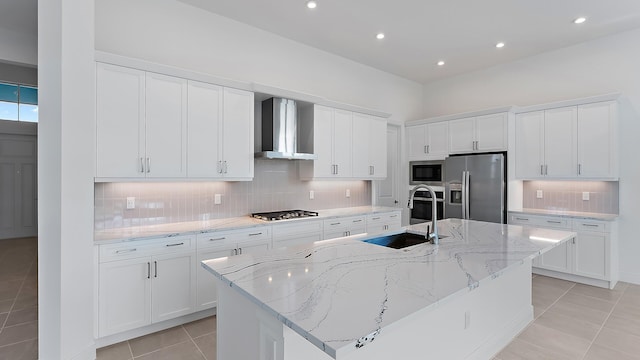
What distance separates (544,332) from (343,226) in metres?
2.31

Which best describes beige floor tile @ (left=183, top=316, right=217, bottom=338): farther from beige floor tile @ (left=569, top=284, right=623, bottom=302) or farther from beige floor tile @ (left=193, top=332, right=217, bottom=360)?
beige floor tile @ (left=569, top=284, right=623, bottom=302)

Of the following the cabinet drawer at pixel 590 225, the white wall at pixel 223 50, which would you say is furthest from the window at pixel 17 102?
the cabinet drawer at pixel 590 225

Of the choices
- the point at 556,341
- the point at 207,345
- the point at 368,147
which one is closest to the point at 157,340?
the point at 207,345

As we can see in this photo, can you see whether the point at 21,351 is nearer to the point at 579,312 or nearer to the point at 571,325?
the point at 571,325

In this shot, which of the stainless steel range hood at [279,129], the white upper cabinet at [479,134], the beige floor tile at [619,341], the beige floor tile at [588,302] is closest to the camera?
the beige floor tile at [619,341]

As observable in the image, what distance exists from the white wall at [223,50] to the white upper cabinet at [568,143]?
2382mm

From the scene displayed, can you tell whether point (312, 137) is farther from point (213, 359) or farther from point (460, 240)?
point (213, 359)

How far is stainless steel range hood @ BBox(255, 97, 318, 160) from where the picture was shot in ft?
12.2

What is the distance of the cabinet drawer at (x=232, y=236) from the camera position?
2930 mm

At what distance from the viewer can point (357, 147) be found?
15.3 ft

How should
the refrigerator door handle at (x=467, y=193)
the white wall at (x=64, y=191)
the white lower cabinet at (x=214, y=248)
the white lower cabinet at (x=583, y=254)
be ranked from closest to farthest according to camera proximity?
the white wall at (x=64, y=191) → the white lower cabinet at (x=214, y=248) → the white lower cabinet at (x=583, y=254) → the refrigerator door handle at (x=467, y=193)

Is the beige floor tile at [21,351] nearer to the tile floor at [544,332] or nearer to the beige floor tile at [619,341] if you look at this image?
the tile floor at [544,332]

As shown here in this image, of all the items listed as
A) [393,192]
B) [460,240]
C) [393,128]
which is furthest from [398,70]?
[460,240]

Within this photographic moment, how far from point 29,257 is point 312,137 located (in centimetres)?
Answer: 568
